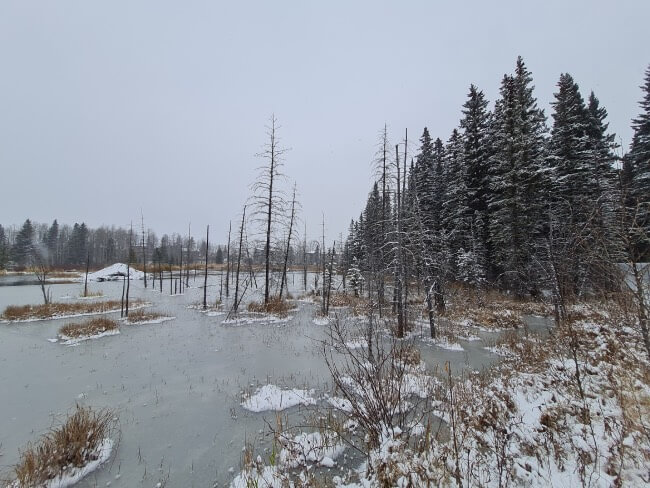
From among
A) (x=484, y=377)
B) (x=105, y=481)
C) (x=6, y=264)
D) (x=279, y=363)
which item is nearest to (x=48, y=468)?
(x=105, y=481)

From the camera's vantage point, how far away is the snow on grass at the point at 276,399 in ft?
23.3

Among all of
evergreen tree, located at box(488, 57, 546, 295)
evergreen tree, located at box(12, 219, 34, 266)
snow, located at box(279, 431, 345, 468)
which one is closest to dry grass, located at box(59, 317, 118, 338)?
snow, located at box(279, 431, 345, 468)

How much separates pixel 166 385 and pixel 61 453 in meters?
4.04

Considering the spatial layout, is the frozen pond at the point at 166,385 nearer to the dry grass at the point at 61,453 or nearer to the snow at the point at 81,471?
the snow at the point at 81,471

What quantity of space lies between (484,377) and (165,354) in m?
11.9

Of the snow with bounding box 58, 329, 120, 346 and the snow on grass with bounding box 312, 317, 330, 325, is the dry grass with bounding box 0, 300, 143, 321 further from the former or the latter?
the snow on grass with bounding box 312, 317, 330, 325

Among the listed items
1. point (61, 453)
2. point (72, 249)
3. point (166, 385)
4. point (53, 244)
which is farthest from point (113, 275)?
point (61, 453)

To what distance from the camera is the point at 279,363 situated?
1059 cm

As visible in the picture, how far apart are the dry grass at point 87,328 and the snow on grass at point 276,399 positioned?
1323cm

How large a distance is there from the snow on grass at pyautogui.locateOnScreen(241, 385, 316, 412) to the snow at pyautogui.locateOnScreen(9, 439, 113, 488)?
9.25 feet

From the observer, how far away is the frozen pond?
519cm

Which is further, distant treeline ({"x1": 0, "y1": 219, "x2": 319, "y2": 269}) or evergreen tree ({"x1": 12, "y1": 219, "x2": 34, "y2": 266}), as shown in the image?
evergreen tree ({"x1": 12, "y1": 219, "x2": 34, "y2": 266})

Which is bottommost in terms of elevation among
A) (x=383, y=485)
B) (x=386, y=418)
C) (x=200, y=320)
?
(x=200, y=320)

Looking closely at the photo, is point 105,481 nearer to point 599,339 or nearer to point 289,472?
point 289,472
